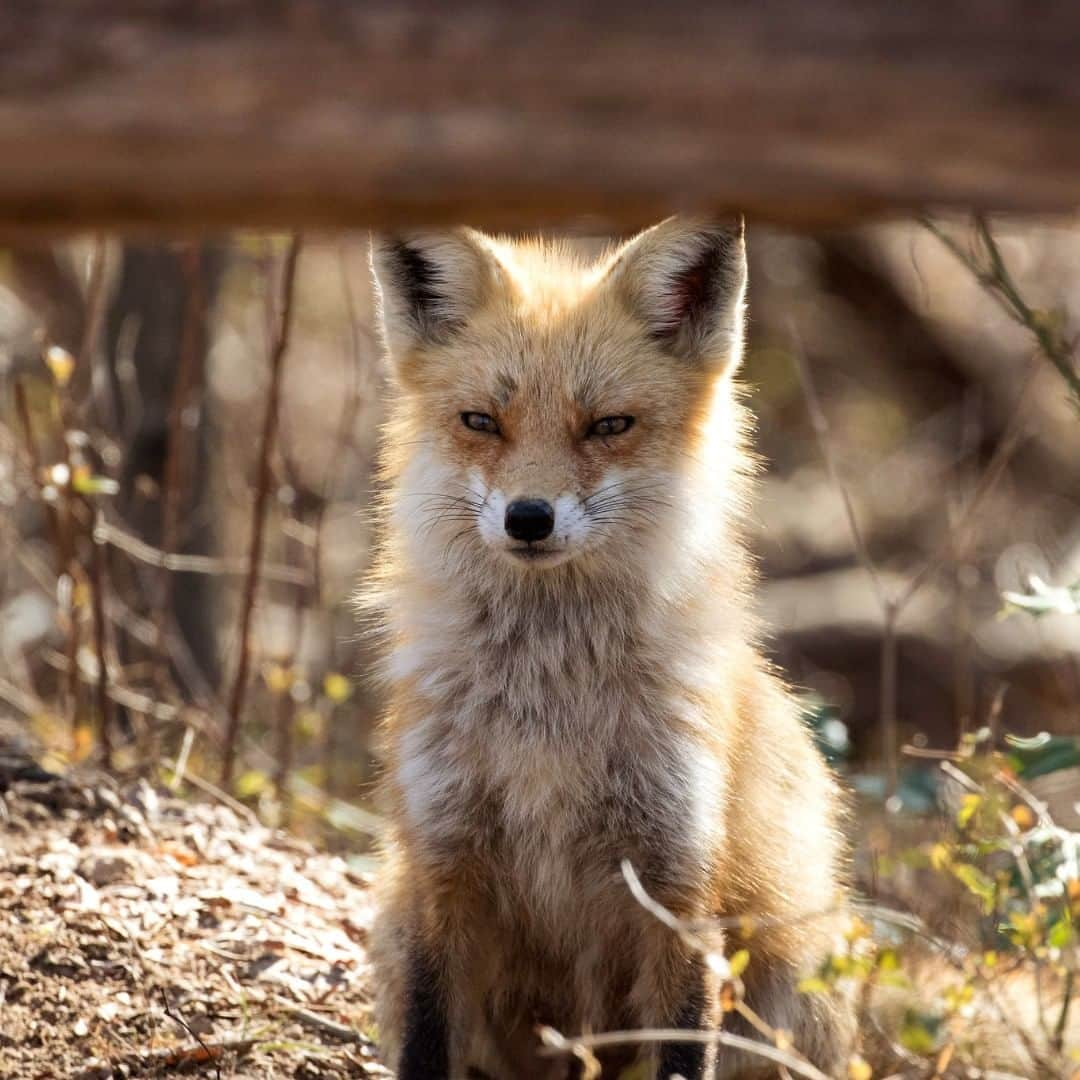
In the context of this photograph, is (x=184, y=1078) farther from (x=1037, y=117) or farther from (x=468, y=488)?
(x=1037, y=117)

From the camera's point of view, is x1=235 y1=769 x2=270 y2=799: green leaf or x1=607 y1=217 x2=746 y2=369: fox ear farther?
x1=235 y1=769 x2=270 y2=799: green leaf

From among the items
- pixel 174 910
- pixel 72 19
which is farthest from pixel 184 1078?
pixel 72 19

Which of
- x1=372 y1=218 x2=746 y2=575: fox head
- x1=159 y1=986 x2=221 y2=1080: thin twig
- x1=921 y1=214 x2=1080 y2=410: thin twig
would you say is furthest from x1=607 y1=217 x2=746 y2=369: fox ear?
x1=159 y1=986 x2=221 y2=1080: thin twig

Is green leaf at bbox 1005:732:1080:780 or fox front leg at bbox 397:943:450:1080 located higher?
green leaf at bbox 1005:732:1080:780

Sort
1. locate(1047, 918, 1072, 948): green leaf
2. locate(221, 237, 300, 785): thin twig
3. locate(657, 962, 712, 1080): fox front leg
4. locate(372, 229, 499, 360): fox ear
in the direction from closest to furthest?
locate(1047, 918, 1072, 948): green leaf < locate(657, 962, 712, 1080): fox front leg < locate(372, 229, 499, 360): fox ear < locate(221, 237, 300, 785): thin twig

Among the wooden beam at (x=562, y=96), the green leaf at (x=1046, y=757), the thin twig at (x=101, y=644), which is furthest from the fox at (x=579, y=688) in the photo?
the wooden beam at (x=562, y=96)

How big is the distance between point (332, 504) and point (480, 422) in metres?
5.79

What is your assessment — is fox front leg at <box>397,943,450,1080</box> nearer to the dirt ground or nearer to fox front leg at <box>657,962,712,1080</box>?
the dirt ground

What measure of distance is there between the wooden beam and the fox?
5.35ft

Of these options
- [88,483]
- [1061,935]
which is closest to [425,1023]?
[1061,935]

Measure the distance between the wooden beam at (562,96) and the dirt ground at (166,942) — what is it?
2.45 metres

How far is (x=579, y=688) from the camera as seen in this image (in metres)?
3.66

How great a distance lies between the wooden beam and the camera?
6.25 feet

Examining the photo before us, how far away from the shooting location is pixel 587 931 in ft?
11.7
